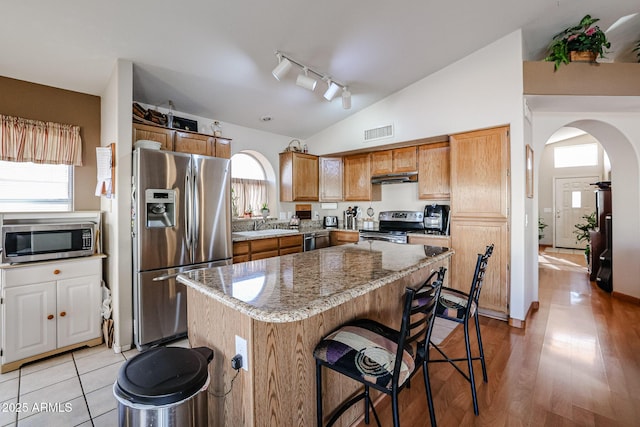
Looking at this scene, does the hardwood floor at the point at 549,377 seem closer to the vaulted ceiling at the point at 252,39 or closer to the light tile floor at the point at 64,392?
the light tile floor at the point at 64,392

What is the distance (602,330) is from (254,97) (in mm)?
4593

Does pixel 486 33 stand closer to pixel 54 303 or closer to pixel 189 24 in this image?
pixel 189 24

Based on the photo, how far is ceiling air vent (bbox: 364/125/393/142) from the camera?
398 centimetres

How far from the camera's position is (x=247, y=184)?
437 cm

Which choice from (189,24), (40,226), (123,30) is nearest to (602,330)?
(189,24)

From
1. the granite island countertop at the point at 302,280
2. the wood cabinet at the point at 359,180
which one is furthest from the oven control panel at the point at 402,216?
the granite island countertop at the point at 302,280

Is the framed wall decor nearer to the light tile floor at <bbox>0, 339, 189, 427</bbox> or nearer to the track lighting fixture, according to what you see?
the track lighting fixture

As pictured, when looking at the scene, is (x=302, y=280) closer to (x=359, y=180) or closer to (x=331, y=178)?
(x=359, y=180)

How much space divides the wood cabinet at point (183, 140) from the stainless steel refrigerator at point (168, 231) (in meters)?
0.42

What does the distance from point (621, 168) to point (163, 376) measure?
5426mm

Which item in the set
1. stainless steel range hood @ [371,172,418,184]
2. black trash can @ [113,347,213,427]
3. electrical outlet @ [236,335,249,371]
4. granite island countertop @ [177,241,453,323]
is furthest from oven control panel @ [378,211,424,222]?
black trash can @ [113,347,213,427]

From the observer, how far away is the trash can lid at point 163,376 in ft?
3.30

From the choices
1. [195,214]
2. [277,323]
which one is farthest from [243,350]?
[195,214]

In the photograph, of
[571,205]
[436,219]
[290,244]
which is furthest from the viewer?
[571,205]
